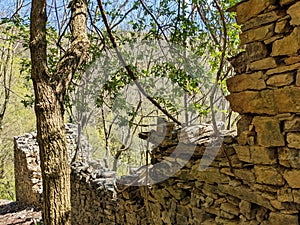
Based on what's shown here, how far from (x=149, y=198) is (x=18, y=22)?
3.04 meters

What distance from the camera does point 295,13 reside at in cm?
179

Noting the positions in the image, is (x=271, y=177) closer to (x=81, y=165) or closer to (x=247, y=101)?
(x=247, y=101)

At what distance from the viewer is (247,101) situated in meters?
2.08

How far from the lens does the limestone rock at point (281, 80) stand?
72.2 inches

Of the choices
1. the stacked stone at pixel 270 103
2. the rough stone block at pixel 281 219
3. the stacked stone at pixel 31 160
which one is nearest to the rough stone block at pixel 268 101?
the stacked stone at pixel 270 103

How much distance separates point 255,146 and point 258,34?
A: 67 centimetres

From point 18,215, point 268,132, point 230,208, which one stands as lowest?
point 18,215

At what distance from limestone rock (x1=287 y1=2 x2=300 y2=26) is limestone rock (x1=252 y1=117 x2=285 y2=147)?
542mm

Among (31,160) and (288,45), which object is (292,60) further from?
(31,160)

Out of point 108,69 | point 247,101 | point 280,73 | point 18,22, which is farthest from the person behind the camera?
point 108,69

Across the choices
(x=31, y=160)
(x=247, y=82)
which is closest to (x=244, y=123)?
(x=247, y=82)

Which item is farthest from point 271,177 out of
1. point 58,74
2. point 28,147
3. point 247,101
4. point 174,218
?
point 28,147

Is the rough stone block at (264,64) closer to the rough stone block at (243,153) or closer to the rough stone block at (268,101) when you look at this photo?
the rough stone block at (268,101)

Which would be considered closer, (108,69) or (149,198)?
(149,198)
